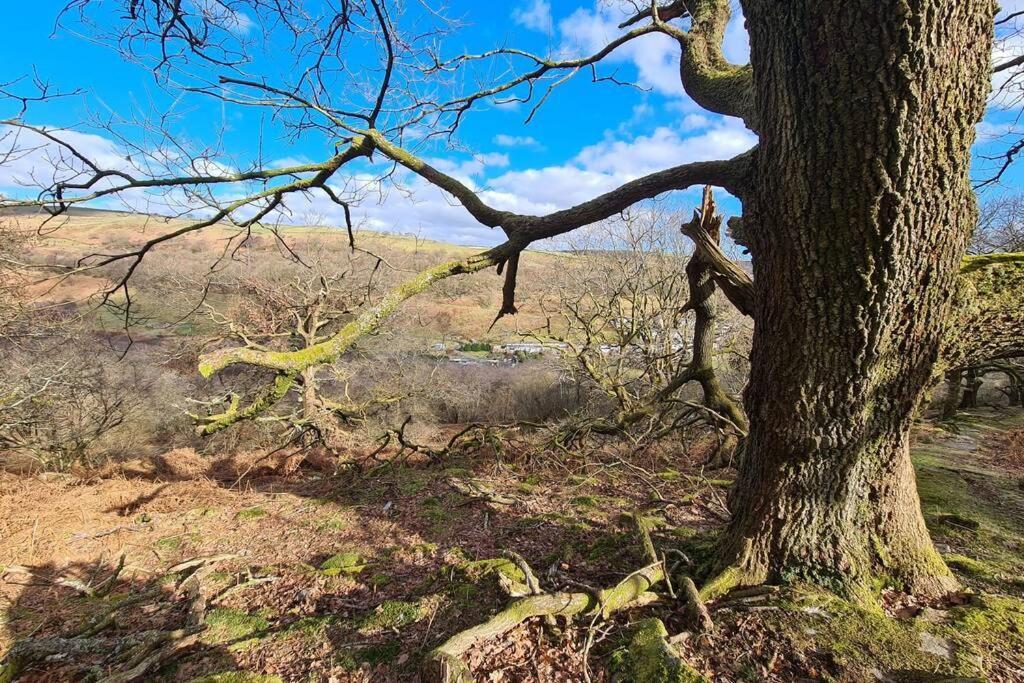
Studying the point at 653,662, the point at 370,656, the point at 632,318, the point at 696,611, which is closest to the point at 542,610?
the point at 653,662

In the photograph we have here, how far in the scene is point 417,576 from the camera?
3215 mm

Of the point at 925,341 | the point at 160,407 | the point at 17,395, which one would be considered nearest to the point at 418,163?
the point at 925,341

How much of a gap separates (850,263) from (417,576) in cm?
319

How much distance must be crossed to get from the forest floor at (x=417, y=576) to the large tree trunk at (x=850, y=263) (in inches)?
11.2

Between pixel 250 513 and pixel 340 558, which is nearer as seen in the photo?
pixel 340 558

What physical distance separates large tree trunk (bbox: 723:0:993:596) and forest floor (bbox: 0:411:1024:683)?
0.28 meters

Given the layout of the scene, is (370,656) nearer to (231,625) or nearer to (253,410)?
(231,625)

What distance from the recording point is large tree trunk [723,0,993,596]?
60.8 inches

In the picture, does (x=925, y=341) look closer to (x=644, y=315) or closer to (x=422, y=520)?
(x=422, y=520)

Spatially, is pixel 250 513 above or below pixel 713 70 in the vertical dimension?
below

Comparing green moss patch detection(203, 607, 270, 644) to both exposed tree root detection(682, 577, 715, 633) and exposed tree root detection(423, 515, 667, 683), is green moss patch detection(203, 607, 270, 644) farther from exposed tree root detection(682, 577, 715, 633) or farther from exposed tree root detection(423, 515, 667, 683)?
exposed tree root detection(682, 577, 715, 633)

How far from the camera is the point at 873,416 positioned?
6.53ft

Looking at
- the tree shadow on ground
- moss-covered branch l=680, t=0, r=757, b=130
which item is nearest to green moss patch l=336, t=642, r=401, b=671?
the tree shadow on ground

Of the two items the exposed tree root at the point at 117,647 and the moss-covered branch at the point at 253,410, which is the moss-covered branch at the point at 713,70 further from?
the exposed tree root at the point at 117,647
